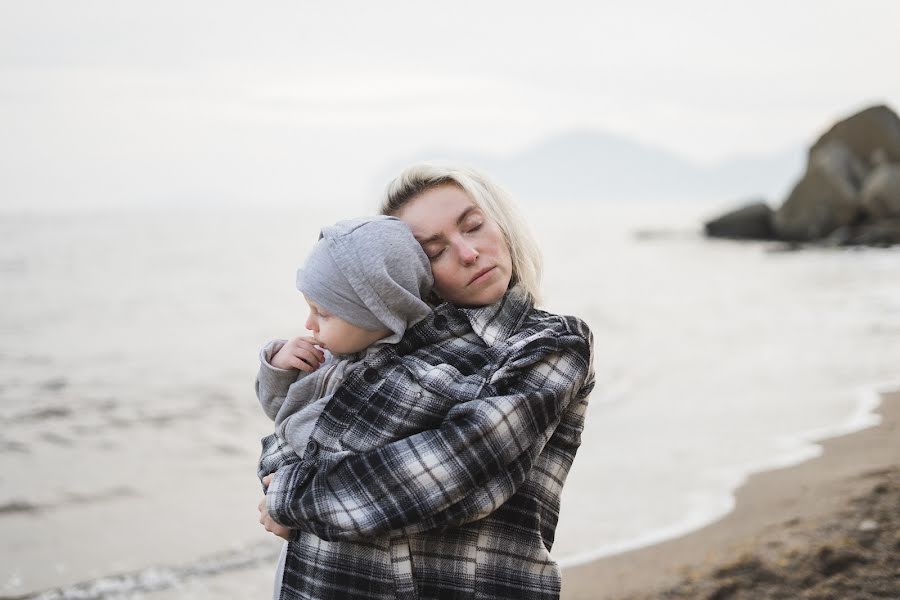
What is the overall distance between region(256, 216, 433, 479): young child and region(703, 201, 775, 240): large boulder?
36.0 meters

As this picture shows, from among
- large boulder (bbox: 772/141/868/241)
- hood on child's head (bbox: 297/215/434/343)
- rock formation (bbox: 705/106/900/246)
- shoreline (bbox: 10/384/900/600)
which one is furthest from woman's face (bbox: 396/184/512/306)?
large boulder (bbox: 772/141/868/241)

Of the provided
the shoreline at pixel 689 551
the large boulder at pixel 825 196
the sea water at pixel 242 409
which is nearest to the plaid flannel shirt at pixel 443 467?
the sea water at pixel 242 409

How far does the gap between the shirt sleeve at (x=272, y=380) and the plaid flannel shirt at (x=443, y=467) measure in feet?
0.04

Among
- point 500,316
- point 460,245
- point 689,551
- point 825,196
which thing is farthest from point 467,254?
point 825,196

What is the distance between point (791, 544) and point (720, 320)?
11.8 metres

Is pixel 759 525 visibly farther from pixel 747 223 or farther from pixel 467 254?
pixel 747 223

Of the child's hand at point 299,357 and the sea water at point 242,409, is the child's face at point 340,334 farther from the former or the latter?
the sea water at point 242,409

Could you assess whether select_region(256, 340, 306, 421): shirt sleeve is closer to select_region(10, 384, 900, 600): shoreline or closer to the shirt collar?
the shirt collar

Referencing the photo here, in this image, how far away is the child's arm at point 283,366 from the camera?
2006 mm

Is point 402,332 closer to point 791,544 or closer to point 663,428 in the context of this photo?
point 791,544

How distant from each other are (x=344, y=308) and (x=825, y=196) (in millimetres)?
33979

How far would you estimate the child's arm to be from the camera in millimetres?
2006

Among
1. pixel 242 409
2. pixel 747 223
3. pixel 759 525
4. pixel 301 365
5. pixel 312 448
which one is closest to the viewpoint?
pixel 312 448

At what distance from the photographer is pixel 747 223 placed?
36.6 metres
